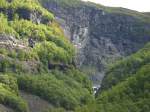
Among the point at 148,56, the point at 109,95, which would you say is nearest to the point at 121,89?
the point at 109,95

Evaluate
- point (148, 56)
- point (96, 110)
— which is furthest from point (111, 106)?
point (148, 56)

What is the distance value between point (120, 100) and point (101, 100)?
21.9 feet

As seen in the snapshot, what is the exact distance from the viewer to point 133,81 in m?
157

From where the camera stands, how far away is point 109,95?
157m

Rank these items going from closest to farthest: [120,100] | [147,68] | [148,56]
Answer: [120,100]
[147,68]
[148,56]

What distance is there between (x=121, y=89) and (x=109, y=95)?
126 inches

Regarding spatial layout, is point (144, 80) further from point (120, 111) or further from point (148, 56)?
point (148, 56)

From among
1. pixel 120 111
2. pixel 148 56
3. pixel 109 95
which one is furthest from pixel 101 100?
pixel 148 56

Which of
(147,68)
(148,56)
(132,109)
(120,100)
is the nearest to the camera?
(132,109)

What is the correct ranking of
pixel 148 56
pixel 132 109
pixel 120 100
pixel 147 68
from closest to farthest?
pixel 132 109 → pixel 120 100 → pixel 147 68 → pixel 148 56

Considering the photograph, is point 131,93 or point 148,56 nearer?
point 131,93

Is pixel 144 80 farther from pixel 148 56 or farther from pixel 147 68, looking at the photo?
pixel 148 56

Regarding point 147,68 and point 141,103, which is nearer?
point 141,103

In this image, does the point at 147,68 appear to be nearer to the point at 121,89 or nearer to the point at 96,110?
the point at 121,89
